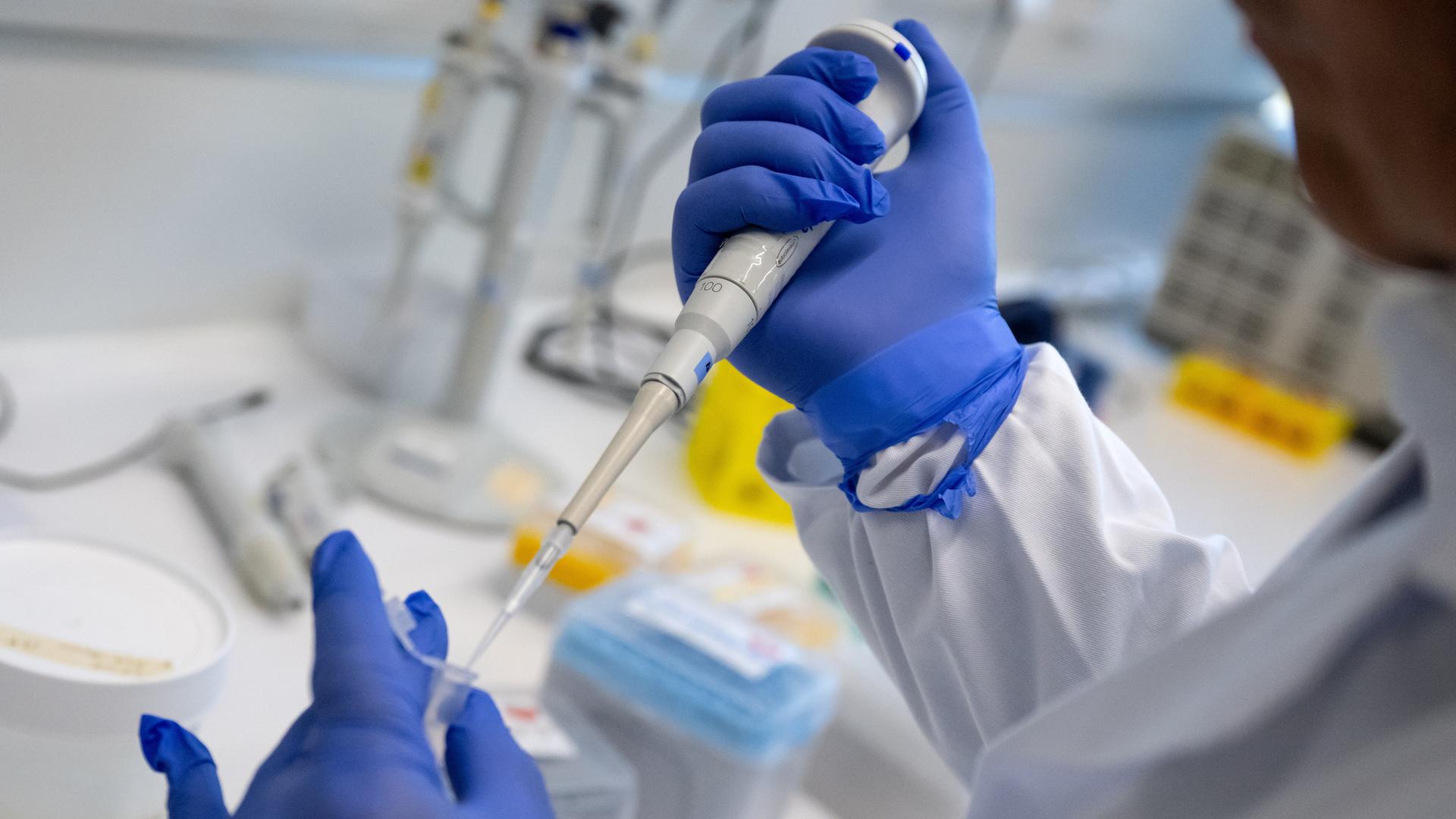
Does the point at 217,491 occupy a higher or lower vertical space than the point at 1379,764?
lower

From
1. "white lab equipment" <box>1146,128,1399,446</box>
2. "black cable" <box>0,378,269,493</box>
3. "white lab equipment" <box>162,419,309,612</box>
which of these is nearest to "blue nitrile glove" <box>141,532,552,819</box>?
"white lab equipment" <box>162,419,309,612</box>

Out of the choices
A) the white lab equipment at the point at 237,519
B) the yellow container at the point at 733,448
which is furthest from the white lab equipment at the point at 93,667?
the yellow container at the point at 733,448

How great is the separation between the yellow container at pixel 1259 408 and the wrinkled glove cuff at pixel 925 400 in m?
1.48

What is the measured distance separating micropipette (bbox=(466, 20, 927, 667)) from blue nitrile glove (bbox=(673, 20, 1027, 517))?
0.05 feet

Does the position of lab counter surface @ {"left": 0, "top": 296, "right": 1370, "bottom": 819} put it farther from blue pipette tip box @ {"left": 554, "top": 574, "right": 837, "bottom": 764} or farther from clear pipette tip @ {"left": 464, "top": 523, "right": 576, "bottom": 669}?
clear pipette tip @ {"left": 464, "top": 523, "right": 576, "bottom": 669}

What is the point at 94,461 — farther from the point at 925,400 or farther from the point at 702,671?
the point at 925,400

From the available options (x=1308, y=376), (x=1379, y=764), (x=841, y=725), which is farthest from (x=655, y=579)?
(x=1308, y=376)

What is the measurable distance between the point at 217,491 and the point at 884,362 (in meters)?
0.62

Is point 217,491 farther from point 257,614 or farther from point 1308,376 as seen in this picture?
point 1308,376

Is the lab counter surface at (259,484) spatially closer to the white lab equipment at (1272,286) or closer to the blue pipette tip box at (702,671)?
the blue pipette tip box at (702,671)

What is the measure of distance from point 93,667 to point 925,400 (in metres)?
0.41

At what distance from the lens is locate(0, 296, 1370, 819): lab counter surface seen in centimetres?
88

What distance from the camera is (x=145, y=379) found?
1.17m

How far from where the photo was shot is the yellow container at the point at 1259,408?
1980mm
